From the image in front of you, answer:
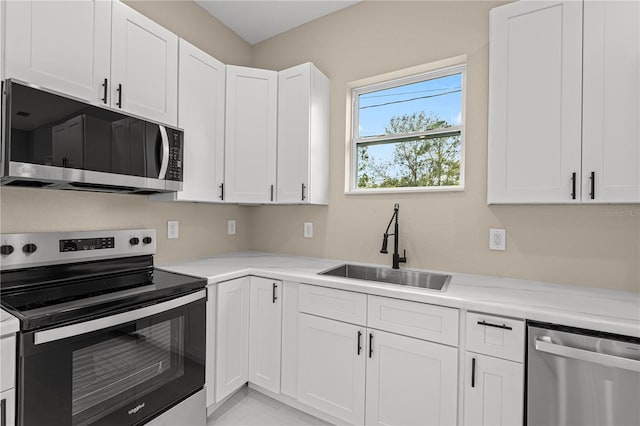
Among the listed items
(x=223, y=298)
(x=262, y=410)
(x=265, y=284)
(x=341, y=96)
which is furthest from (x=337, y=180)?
(x=262, y=410)

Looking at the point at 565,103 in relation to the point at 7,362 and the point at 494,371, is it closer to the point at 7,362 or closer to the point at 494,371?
the point at 494,371

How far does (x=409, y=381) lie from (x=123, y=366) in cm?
135

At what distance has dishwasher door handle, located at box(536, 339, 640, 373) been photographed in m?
1.05

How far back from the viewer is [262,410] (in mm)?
1956

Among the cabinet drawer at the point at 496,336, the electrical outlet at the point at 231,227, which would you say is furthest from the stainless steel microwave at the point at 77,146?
the cabinet drawer at the point at 496,336

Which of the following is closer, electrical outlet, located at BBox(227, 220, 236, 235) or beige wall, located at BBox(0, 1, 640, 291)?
beige wall, located at BBox(0, 1, 640, 291)

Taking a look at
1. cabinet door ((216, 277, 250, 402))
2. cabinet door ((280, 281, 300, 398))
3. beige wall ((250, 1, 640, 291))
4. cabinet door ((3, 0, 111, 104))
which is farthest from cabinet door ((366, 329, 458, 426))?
cabinet door ((3, 0, 111, 104))

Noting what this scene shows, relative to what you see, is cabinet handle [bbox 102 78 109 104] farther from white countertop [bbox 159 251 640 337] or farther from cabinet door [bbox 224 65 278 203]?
white countertop [bbox 159 251 640 337]

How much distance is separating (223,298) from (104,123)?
1.12m

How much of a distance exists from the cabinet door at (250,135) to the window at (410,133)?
69 cm

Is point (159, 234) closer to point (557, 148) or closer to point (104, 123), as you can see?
point (104, 123)

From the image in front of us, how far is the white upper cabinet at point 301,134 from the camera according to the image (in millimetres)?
2238

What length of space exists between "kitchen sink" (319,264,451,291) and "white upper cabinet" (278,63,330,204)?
1.90 feet

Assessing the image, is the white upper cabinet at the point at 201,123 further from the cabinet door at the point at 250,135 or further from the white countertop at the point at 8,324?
the white countertop at the point at 8,324
